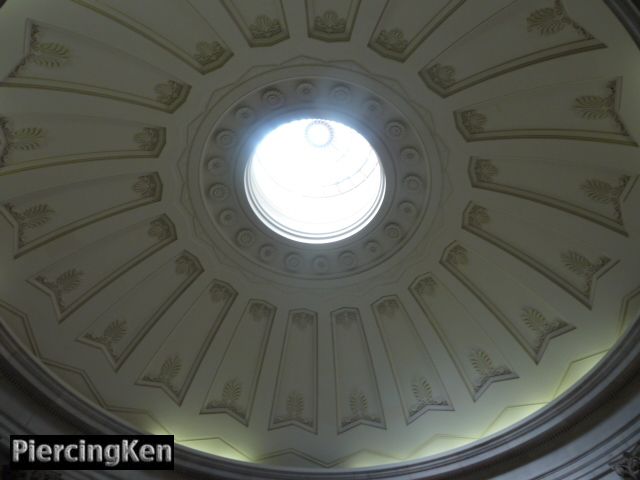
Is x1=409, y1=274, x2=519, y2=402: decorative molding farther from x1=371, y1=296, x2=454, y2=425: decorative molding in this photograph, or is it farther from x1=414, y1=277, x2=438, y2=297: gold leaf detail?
x1=371, y1=296, x2=454, y2=425: decorative molding

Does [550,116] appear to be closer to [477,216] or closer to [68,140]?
[477,216]

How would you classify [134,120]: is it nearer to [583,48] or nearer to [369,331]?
[369,331]

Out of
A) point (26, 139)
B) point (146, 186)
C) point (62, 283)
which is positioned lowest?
point (62, 283)

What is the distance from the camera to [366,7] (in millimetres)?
9758

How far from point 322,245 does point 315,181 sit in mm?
2027

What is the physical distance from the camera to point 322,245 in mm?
12672

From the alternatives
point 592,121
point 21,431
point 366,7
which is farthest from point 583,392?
point 21,431

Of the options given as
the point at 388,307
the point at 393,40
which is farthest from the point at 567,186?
the point at 388,307

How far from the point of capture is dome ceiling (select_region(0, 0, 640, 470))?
9758mm

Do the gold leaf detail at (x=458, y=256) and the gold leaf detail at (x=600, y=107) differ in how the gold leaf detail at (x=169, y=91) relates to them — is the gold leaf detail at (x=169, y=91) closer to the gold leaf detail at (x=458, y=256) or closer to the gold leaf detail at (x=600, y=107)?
the gold leaf detail at (x=458, y=256)

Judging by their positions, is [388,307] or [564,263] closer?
[564,263]

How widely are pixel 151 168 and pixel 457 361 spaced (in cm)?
646

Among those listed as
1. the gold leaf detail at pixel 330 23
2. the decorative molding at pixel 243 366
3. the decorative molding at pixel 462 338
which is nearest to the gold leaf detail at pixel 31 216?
the decorative molding at pixel 243 366

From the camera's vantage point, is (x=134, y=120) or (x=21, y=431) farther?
(x=134, y=120)
